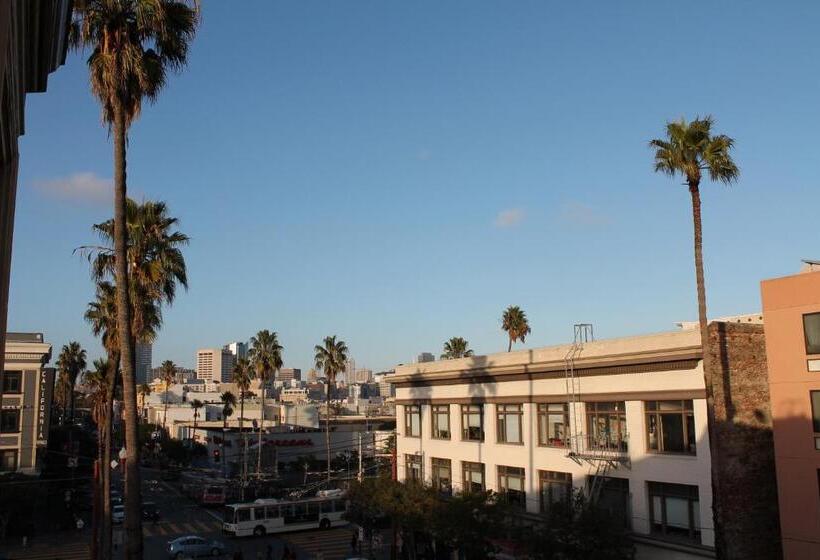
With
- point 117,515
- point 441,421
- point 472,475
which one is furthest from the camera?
point 117,515

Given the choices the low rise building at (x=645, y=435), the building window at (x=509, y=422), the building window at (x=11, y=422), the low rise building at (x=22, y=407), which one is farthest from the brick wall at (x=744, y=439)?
the building window at (x=11, y=422)

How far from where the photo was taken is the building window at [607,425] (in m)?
30.5

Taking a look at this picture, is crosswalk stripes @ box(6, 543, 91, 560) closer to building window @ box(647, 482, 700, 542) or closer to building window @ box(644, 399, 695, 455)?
building window @ box(647, 482, 700, 542)

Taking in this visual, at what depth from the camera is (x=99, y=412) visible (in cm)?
5697

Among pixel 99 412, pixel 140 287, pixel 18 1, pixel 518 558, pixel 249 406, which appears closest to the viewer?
pixel 18 1

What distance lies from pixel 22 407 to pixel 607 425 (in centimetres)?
4173

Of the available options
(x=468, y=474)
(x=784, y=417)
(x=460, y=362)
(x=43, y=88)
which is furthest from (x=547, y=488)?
(x=43, y=88)

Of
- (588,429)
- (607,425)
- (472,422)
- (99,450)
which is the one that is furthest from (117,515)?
(607,425)

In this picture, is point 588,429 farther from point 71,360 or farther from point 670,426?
point 71,360

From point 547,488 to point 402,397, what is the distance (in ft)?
45.3

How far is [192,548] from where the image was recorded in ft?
153

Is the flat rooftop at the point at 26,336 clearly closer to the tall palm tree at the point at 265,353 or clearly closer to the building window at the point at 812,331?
the tall palm tree at the point at 265,353

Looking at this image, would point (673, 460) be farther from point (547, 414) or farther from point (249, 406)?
point (249, 406)

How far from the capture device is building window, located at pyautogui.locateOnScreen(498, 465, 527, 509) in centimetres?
3531
